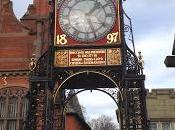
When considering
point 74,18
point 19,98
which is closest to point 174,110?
point 19,98

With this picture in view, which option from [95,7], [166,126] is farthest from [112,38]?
[166,126]

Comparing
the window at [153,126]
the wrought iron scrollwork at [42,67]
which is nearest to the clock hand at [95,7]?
the wrought iron scrollwork at [42,67]

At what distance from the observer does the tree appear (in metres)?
66.9

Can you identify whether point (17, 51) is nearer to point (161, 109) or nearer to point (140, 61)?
point (140, 61)

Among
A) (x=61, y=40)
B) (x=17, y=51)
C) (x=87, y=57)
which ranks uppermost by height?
(x=17, y=51)

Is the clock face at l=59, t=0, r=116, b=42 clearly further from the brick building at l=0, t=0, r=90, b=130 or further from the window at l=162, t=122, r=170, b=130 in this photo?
the window at l=162, t=122, r=170, b=130

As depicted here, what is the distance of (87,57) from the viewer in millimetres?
13969

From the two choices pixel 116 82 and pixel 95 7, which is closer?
pixel 116 82

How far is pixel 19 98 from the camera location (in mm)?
18609

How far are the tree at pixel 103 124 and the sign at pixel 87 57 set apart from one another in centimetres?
5232

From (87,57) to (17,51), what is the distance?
624 centimetres

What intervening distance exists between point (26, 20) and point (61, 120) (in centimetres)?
704

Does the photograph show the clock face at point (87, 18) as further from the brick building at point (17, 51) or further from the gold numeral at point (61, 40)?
the brick building at point (17, 51)

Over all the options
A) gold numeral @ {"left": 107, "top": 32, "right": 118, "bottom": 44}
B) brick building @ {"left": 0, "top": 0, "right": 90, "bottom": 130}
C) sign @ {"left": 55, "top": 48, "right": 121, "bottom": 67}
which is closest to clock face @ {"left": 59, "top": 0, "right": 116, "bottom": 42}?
gold numeral @ {"left": 107, "top": 32, "right": 118, "bottom": 44}
